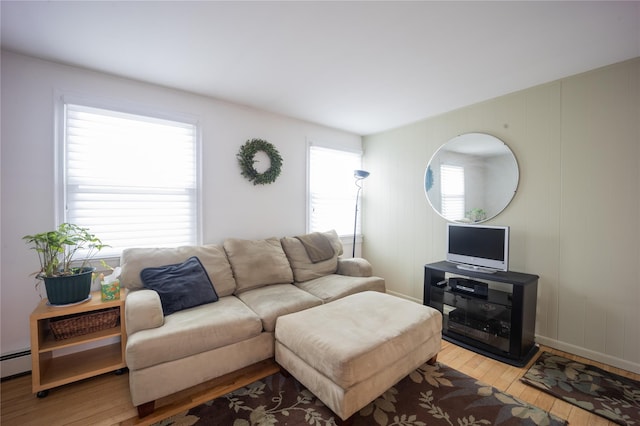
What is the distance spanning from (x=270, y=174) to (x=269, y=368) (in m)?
2.06

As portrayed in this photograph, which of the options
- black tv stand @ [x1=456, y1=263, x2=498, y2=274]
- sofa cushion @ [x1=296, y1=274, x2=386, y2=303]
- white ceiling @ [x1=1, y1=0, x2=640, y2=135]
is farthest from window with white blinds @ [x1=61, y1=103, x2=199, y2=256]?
black tv stand @ [x1=456, y1=263, x2=498, y2=274]

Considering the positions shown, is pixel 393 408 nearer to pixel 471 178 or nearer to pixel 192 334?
pixel 192 334

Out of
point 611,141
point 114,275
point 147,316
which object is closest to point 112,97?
point 114,275

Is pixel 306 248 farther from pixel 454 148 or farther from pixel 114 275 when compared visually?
pixel 454 148

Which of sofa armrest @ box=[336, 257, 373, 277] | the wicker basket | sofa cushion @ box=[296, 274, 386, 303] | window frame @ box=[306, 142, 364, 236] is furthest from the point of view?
window frame @ box=[306, 142, 364, 236]

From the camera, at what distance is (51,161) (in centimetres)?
222

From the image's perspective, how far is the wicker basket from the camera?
194cm

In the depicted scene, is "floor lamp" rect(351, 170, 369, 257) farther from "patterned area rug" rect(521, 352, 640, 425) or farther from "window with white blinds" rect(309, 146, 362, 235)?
"patterned area rug" rect(521, 352, 640, 425)

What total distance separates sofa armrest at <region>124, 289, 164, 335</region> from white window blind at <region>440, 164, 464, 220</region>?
303 centimetres

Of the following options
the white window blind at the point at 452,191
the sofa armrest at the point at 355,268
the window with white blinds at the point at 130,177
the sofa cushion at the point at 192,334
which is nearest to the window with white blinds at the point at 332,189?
the sofa armrest at the point at 355,268

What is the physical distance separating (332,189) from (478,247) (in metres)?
2.06

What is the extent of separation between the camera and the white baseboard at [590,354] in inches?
85.8

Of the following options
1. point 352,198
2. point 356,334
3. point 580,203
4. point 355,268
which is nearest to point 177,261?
point 356,334

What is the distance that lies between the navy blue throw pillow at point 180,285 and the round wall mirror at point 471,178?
2.69m
